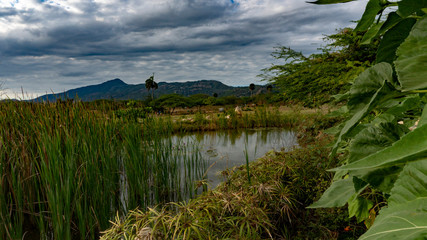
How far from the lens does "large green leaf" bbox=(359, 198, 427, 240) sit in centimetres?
21

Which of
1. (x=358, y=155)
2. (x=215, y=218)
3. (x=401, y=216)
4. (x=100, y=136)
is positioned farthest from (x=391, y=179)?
(x=100, y=136)

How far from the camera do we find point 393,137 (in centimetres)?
41

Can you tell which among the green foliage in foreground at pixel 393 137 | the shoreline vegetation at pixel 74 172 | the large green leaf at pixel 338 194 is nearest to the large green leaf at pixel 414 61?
the green foliage in foreground at pixel 393 137

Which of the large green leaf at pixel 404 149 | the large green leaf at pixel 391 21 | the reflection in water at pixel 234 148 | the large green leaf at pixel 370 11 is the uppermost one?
the large green leaf at pixel 370 11

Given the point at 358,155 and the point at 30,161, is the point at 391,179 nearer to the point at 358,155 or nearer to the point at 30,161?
the point at 358,155

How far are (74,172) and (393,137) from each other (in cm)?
321

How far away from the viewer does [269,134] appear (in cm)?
912

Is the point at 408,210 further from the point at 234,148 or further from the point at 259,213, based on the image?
the point at 234,148

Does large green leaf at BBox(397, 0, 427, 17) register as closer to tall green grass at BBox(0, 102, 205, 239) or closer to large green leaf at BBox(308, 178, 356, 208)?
large green leaf at BBox(308, 178, 356, 208)

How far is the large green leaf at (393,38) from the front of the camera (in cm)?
40

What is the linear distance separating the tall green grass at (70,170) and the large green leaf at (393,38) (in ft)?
8.65

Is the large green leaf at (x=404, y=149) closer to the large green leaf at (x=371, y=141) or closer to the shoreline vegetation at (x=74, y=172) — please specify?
the large green leaf at (x=371, y=141)

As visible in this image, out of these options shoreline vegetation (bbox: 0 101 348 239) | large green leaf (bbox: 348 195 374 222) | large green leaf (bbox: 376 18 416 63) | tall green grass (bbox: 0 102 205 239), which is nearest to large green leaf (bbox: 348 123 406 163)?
large green leaf (bbox: 376 18 416 63)

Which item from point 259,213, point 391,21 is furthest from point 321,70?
point 391,21
